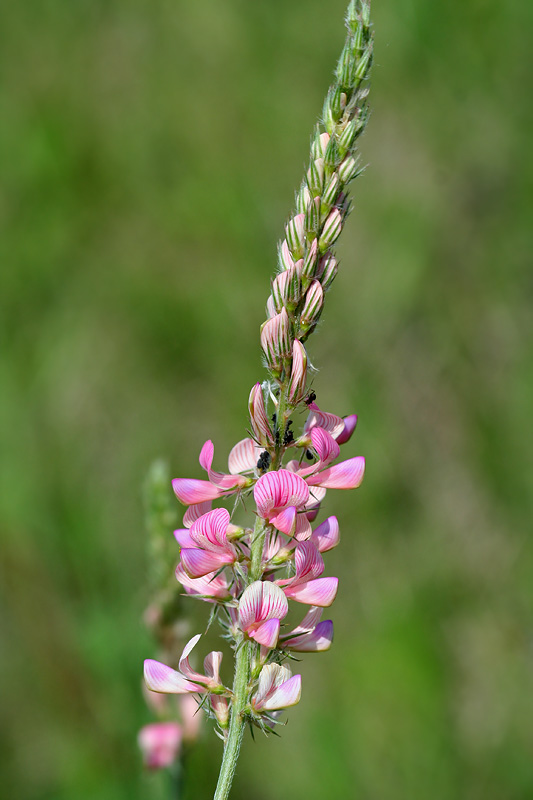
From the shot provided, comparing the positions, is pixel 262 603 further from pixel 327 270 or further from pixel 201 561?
pixel 327 270

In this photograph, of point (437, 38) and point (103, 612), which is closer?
point (103, 612)

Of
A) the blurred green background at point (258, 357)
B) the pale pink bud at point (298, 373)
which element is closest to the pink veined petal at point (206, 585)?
the pale pink bud at point (298, 373)

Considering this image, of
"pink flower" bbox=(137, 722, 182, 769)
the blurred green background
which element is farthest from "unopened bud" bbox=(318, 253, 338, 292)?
the blurred green background

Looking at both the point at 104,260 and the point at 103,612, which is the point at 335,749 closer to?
the point at 103,612

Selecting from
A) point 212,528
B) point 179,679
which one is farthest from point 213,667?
point 212,528

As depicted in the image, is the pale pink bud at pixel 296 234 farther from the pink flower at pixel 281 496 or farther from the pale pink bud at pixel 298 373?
the pink flower at pixel 281 496

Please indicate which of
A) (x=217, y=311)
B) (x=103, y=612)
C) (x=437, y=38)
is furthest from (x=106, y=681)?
(x=437, y=38)
